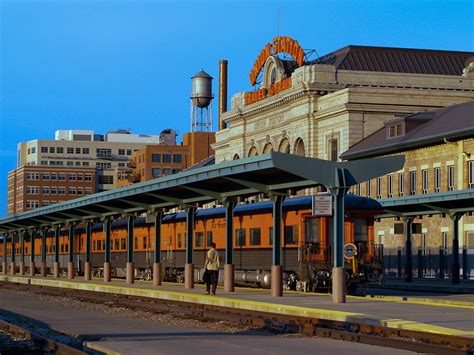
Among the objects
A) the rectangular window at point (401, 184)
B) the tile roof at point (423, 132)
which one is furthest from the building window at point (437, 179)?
the rectangular window at point (401, 184)

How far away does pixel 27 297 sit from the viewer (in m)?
40.0

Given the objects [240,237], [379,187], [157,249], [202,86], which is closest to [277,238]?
[240,237]

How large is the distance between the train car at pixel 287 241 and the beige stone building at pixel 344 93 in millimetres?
38439

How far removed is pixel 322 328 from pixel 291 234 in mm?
16643

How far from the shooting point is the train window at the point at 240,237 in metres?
42.9

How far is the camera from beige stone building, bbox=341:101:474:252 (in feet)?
221

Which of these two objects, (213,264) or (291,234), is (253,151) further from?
(213,264)

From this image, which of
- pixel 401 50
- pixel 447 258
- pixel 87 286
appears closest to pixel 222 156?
pixel 401 50

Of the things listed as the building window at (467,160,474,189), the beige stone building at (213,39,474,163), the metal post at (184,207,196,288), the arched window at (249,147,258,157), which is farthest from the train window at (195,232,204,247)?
the arched window at (249,147,258,157)

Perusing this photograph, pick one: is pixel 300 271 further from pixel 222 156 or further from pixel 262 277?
pixel 222 156

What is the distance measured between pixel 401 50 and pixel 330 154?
14.9m

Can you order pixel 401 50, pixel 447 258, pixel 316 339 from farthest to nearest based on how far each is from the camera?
pixel 401 50, pixel 447 258, pixel 316 339

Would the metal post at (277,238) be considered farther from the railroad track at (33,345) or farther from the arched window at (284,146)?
the arched window at (284,146)

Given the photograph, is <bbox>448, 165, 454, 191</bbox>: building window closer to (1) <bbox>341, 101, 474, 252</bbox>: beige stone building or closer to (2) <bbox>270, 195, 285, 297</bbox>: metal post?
(1) <bbox>341, 101, 474, 252</bbox>: beige stone building
